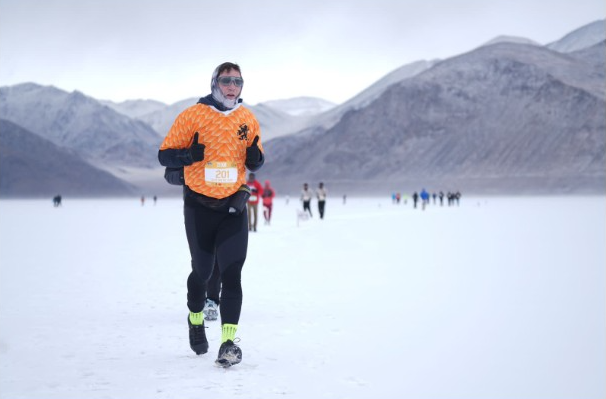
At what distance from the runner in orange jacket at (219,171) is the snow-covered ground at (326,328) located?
2.37ft

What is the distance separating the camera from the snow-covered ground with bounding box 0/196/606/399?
492cm

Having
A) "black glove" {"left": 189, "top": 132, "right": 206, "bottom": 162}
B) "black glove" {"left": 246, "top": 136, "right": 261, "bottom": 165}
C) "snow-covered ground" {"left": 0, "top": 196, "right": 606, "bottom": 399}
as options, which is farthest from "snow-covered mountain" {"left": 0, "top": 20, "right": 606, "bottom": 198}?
"black glove" {"left": 189, "top": 132, "right": 206, "bottom": 162}

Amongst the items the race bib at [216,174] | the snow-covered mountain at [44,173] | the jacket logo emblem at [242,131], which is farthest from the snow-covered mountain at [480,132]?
the race bib at [216,174]

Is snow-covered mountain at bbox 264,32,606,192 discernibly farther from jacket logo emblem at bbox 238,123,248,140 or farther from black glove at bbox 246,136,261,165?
jacket logo emblem at bbox 238,123,248,140

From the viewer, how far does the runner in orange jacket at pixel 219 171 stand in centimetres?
539

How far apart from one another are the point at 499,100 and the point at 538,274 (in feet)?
397

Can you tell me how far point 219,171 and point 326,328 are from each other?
2.17m

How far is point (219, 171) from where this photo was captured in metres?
5.41

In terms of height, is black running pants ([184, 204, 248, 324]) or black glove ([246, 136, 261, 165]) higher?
black glove ([246, 136, 261, 165])

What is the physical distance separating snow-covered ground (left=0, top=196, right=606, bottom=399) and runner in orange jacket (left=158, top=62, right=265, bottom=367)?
72cm

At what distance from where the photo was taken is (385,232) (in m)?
22.1

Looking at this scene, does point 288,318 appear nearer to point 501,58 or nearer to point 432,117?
point 432,117

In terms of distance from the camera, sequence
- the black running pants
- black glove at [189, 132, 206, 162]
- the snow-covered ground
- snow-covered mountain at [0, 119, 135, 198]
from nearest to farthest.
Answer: the snow-covered ground < black glove at [189, 132, 206, 162] < the black running pants < snow-covered mountain at [0, 119, 135, 198]

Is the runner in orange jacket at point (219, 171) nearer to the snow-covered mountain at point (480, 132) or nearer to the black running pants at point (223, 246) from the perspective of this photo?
the black running pants at point (223, 246)
